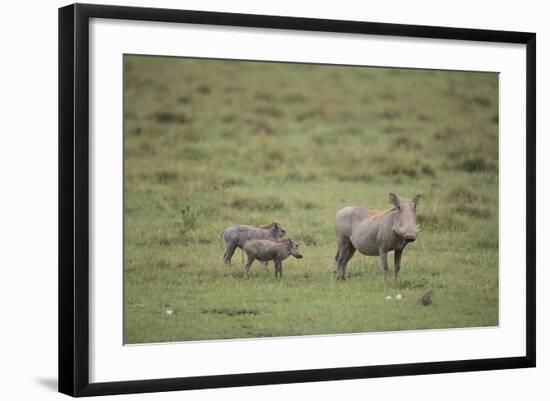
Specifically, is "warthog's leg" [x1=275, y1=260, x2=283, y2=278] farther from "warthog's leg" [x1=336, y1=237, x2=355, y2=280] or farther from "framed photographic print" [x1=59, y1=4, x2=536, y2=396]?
"warthog's leg" [x1=336, y1=237, x2=355, y2=280]

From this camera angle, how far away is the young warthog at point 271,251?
10961 mm

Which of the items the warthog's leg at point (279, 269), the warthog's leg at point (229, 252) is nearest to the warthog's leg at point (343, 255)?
the warthog's leg at point (279, 269)

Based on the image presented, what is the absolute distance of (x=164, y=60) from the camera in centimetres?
1034

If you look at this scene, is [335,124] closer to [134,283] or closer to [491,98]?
[491,98]

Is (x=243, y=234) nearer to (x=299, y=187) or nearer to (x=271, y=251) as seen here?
(x=271, y=251)

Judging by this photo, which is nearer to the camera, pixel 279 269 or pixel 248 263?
pixel 248 263

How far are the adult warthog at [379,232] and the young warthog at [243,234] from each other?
0.60 metres

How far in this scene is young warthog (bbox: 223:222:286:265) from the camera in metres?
10.9

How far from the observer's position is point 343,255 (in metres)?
11.3

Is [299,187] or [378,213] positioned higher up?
[299,187]

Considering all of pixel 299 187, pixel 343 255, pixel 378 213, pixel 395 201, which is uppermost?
pixel 299 187

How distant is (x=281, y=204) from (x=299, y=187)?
50 cm

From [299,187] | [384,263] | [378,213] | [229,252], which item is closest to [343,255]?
[384,263]

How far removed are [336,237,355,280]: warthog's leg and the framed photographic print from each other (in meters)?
0.02
